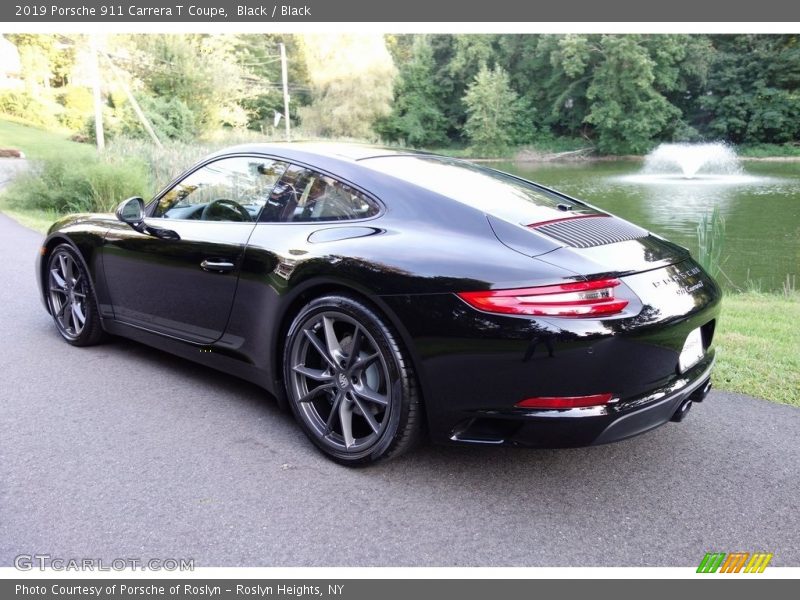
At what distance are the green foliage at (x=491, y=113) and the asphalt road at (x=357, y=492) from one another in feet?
171

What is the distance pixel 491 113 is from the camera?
5475cm

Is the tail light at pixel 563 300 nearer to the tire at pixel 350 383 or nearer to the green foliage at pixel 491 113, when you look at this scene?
the tire at pixel 350 383

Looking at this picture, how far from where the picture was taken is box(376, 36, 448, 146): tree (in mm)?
58219

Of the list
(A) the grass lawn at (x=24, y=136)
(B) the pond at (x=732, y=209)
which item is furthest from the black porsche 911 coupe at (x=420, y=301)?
(A) the grass lawn at (x=24, y=136)

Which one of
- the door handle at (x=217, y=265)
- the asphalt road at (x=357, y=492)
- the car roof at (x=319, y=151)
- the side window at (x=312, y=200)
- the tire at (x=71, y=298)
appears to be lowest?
the asphalt road at (x=357, y=492)

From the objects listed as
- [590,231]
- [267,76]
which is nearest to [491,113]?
[267,76]

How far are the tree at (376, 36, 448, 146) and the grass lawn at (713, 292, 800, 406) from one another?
53247mm

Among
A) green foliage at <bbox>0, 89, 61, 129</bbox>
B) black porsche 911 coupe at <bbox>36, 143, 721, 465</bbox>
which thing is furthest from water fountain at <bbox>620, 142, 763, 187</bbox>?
green foliage at <bbox>0, 89, 61, 129</bbox>

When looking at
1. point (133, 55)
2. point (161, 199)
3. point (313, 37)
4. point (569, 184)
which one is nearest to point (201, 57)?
point (133, 55)

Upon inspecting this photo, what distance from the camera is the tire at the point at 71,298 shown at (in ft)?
14.6

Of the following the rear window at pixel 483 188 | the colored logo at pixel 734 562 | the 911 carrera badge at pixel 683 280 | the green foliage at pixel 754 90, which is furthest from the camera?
the green foliage at pixel 754 90

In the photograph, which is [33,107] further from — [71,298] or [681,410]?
[681,410]

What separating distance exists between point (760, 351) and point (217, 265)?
3.70m

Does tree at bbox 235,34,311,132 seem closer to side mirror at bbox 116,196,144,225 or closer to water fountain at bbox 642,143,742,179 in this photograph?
water fountain at bbox 642,143,742,179
